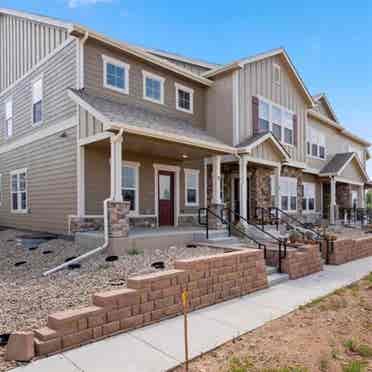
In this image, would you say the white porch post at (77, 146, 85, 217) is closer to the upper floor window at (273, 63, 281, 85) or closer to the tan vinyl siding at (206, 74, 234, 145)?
the tan vinyl siding at (206, 74, 234, 145)

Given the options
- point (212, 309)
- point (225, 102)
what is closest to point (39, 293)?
point (212, 309)

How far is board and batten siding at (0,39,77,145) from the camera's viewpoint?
31.7 feet

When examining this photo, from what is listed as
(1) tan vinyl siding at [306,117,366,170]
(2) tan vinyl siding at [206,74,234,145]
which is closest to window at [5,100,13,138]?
(2) tan vinyl siding at [206,74,234,145]

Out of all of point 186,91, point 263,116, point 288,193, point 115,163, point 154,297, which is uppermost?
point 186,91

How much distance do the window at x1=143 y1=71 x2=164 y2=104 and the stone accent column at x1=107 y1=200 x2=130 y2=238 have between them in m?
4.94

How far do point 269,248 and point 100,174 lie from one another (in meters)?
5.37

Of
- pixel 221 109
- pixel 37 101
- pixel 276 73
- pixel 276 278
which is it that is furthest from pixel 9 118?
pixel 276 278

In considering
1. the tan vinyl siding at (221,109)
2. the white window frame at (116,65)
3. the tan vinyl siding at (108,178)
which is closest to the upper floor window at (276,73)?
the tan vinyl siding at (221,109)

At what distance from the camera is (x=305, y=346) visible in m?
3.92

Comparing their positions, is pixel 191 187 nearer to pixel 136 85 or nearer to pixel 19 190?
pixel 136 85

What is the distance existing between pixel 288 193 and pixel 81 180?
10525 millimetres

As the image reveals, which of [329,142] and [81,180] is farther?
[329,142]

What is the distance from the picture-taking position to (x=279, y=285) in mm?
6863

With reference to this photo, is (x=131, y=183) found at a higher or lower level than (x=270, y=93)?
lower
